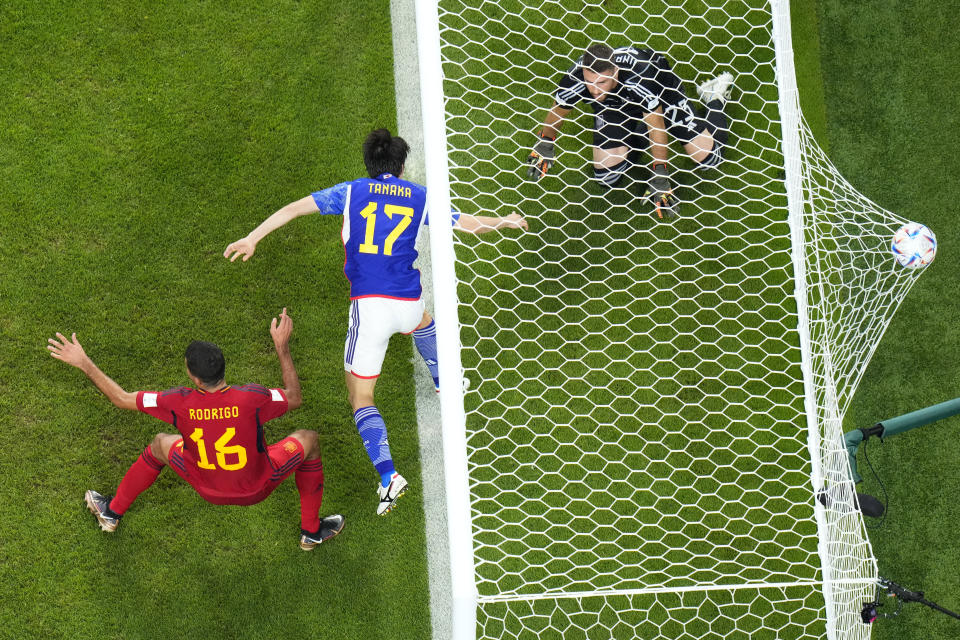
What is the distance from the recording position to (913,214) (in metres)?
4.80

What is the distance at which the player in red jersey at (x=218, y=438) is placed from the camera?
11.1 feet

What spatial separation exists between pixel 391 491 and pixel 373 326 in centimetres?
87

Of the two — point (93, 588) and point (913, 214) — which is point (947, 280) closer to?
point (913, 214)

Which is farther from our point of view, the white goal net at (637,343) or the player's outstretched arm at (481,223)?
the white goal net at (637,343)

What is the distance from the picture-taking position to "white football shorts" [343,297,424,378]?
151 inches

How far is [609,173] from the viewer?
4.60 m

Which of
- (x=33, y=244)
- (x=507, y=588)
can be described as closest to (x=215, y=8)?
(x=33, y=244)

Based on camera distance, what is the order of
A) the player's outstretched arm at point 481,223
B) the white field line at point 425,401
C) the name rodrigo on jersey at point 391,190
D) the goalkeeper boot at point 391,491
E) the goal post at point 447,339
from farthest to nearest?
1. the white field line at point 425,401
2. the goalkeeper boot at point 391,491
3. the name rodrigo on jersey at point 391,190
4. the player's outstretched arm at point 481,223
5. the goal post at point 447,339

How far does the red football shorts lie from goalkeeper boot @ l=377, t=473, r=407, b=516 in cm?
47

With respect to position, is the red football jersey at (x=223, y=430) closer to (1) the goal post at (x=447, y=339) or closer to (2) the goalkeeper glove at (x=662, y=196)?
(1) the goal post at (x=447, y=339)

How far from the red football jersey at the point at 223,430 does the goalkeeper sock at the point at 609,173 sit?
7.74 feet

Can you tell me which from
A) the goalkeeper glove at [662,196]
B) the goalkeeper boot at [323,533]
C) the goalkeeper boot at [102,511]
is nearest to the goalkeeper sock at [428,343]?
the goalkeeper boot at [323,533]

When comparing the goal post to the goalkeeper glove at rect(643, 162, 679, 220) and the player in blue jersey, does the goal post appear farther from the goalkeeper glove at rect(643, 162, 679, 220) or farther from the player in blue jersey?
the goalkeeper glove at rect(643, 162, 679, 220)

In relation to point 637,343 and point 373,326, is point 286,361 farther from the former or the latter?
point 637,343
